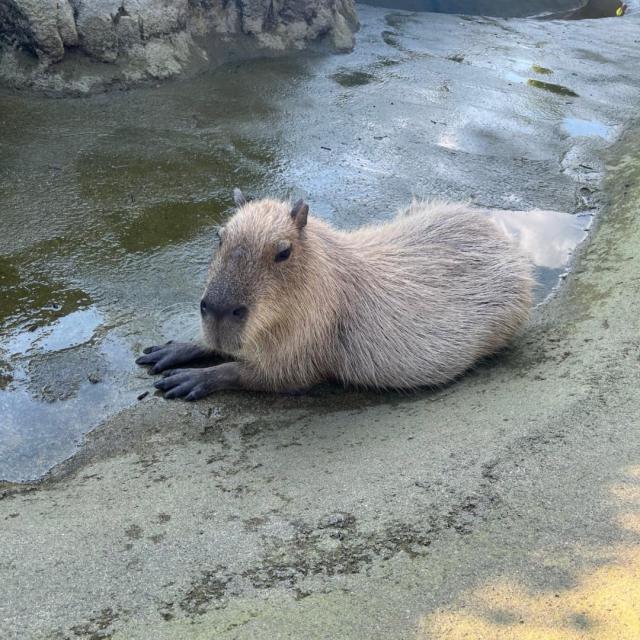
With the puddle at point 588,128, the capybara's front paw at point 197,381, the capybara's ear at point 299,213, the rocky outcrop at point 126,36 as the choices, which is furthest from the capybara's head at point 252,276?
the puddle at point 588,128

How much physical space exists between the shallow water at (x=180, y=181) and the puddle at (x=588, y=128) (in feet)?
0.08

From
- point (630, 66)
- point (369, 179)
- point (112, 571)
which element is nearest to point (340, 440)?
point (112, 571)

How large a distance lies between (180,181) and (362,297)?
175 cm

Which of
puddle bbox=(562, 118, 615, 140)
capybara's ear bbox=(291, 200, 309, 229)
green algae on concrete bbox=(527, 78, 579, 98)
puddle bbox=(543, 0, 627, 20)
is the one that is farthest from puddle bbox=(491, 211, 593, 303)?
puddle bbox=(543, 0, 627, 20)

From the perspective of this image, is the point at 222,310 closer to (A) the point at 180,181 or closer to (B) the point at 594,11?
(A) the point at 180,181

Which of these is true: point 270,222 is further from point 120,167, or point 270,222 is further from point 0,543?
point 120,167

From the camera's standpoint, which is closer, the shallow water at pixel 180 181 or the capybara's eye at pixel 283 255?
the capybara's eye at pixel 283 255

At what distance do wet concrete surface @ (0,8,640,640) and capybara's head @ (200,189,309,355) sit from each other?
406 millimetres

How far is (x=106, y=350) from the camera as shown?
317 centimetres

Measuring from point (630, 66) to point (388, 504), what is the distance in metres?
6.79

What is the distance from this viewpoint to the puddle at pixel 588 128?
5.63 metres

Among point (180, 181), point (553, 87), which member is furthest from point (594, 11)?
point (180, 181)

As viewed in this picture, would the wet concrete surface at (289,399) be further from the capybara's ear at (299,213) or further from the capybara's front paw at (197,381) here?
the capybara's ear at (299,213)

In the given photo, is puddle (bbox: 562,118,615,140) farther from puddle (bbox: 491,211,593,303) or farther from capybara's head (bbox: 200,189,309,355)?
capybara's head (bbox: 200,189,309,355)
